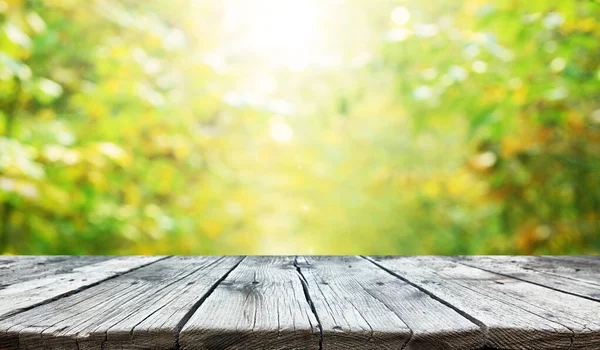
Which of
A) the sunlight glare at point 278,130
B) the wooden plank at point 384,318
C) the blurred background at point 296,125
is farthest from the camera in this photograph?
the sunlight glare at point 278,130

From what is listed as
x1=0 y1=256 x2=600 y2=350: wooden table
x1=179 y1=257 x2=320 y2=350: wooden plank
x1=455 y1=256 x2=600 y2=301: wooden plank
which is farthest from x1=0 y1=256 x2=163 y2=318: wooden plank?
x1=455 y1=256 x2=600 y2=301: wooden plank

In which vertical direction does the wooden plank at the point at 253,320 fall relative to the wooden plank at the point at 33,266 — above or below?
below

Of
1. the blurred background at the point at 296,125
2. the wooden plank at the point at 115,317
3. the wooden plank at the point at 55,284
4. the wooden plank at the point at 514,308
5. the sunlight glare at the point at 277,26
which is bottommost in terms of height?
the wooden plank at the point at 514,308

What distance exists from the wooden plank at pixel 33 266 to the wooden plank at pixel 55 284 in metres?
0.03

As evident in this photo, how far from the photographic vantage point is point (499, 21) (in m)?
2.91

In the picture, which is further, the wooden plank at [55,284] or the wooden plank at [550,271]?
the wooden plank at [550,271]

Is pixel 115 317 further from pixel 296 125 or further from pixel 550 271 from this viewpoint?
pixel 296 125

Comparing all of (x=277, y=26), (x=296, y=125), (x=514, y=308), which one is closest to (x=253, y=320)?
(x=514, y=308)

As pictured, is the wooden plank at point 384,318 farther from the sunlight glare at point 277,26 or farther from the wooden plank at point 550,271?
the sunlight glare at point 277,26

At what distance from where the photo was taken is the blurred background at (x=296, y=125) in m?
3.13

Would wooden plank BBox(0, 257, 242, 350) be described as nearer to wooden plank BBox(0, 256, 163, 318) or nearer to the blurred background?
wooden plank BBox(0, 256, 163, 318)

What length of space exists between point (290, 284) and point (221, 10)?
14.2 feet

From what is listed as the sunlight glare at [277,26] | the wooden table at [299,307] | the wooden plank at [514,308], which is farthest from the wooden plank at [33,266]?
the sunlight glare at [277,26]

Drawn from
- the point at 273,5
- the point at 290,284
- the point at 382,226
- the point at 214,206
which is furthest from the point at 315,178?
the point at 290,284
